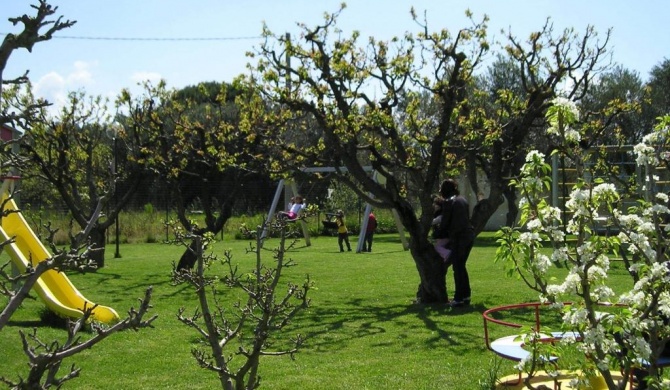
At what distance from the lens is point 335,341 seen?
8.86m

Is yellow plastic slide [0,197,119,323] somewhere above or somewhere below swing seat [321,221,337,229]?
below

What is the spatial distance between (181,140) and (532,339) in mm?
12957

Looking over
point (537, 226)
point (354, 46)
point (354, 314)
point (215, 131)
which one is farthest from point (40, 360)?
point (215, 131)

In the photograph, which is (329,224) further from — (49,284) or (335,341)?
(335,341)

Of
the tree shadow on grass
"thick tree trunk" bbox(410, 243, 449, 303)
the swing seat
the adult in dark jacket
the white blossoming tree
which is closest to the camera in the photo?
the white blossoming tree

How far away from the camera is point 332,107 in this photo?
37.3ft

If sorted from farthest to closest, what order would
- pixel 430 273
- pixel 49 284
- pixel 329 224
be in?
pixel 329 224
pixel 430 273
pixel 49 284

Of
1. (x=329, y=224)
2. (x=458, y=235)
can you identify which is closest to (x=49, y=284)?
(x=458, y=235)

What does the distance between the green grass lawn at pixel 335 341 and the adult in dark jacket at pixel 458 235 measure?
9.7 inches

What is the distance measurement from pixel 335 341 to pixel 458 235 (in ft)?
9.56

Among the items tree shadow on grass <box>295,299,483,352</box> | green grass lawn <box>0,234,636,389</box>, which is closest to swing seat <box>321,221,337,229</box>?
green grass lawn <box>0,234,636,389</box>

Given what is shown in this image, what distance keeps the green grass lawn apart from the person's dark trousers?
0.21 m

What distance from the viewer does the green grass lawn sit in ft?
22.8

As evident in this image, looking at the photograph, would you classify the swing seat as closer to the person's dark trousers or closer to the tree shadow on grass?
the tree shadow on grass
